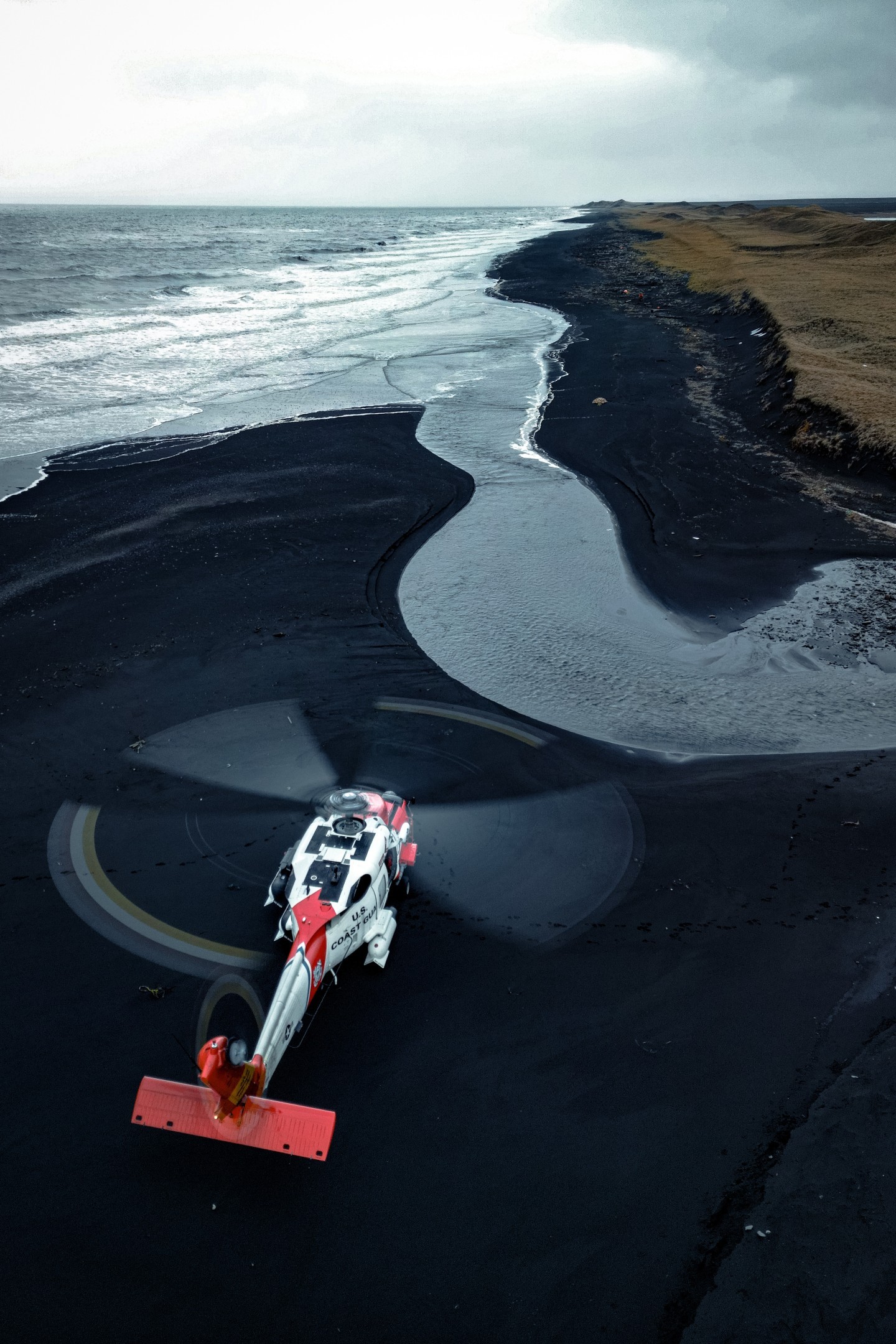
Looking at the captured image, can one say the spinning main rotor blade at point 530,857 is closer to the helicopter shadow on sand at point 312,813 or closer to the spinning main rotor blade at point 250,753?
the helicopter shadow on sand at point 312,813

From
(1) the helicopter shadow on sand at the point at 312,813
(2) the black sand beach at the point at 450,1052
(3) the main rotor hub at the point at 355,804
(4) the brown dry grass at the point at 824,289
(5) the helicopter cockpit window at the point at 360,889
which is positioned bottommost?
(2) the black sand beach at the point at 450,1052

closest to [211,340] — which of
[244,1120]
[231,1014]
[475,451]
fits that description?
[475,451]

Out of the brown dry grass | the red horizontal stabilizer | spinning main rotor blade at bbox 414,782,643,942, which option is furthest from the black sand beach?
the brown dry grass

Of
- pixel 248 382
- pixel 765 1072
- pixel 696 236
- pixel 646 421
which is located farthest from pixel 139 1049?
pixel 696 236

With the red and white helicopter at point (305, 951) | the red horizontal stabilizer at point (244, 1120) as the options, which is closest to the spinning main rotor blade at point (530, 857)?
the red and white helicopter at point (305, 951)

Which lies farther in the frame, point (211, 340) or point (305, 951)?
point (211, 340)

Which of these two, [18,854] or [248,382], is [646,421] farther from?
[18,854]

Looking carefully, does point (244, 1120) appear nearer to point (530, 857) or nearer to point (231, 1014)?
point (231, 1014)
